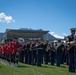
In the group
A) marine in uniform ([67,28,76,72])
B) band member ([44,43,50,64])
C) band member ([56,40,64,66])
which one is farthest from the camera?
band member ([44,43,50,64])

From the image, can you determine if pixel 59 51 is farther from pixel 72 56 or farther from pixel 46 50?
pixel 72 56

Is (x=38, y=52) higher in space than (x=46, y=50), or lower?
lower

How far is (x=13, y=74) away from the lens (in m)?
15.4

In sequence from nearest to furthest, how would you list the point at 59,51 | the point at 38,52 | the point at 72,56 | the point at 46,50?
1. the point at 72,56
2. the point at 59,51
3. the point at 38,52
4. the point at 46,50

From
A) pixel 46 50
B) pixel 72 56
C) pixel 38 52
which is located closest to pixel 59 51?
pixel 38 52

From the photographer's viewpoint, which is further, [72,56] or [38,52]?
[38,52]

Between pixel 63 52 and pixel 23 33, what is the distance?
65.3 metres

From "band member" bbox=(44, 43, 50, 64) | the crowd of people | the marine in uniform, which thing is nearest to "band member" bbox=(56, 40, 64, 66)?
the crowd of people

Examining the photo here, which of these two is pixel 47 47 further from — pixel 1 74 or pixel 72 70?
pixel 1 74

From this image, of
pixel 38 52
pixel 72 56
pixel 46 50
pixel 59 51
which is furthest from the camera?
pixel 46 50

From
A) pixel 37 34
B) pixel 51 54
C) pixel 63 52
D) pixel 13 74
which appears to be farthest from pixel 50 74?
pixel 37 34

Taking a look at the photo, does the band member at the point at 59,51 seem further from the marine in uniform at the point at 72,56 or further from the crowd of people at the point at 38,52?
the marine in uniform at the point at 72,56

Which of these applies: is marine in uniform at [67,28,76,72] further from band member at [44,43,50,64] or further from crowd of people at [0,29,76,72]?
band member at [44,43,50,64]

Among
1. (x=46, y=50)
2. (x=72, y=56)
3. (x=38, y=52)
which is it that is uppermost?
(x=46, y=50)
